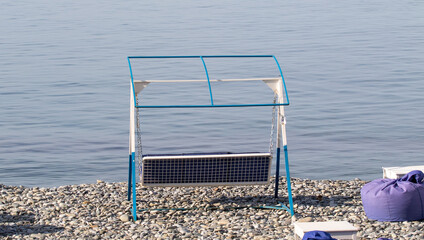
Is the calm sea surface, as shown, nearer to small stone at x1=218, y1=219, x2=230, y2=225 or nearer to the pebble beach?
the pebble beach

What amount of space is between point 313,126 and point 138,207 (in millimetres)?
7939

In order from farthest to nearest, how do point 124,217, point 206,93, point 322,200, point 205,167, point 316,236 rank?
point 206,93 < point 322,200 < point 205,167 < point 124,217 < point 316,236

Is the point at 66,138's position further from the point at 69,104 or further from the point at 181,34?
the point at 181,34

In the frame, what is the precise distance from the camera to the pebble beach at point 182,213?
770cm

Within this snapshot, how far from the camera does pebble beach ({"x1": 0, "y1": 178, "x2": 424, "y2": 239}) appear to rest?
7.70 m

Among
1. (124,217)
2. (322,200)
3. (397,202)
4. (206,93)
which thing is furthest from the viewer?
(206,93)

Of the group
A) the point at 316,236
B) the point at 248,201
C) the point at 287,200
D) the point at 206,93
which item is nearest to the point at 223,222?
the point at 248,201

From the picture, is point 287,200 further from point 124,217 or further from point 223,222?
point 124,217

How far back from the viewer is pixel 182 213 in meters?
8.55

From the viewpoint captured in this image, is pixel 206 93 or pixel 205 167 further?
pixel 206 93

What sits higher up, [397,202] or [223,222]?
[397,202]

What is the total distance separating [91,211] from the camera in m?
8.68

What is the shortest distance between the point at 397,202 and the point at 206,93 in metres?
12.6

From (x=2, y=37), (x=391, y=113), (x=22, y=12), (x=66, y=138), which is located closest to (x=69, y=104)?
(x=66, y=138)
